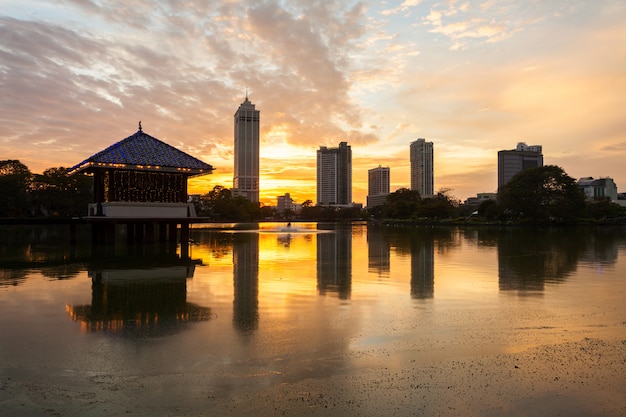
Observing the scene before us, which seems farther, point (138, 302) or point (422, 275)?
point (422, 275)

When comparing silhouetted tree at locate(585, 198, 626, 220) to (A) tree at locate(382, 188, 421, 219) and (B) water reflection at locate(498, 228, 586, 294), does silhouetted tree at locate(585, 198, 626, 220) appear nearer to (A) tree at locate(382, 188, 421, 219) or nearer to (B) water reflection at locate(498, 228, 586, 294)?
(A) tree at locate(382, 188, 421, 219)

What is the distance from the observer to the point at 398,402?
5.52 metres

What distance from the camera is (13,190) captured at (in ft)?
189

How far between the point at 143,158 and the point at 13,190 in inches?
1550

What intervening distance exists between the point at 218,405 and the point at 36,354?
13.0 feet

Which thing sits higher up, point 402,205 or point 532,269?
point 402,205

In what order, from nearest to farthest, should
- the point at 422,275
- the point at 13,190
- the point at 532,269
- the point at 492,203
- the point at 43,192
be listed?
the point at 422,275 < the point at 532,269 < the point at 13,190 < the point at 43,192 < the point at 492,203

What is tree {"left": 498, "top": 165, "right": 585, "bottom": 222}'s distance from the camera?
64875mm

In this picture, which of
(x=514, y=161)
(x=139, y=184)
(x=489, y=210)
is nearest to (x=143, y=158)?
(x=139, y=184)

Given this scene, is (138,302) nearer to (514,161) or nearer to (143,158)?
(143,158)

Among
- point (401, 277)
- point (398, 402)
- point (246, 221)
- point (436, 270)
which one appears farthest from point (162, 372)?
point (246, 221)

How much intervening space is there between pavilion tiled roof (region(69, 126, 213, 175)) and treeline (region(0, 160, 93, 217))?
34.3 m

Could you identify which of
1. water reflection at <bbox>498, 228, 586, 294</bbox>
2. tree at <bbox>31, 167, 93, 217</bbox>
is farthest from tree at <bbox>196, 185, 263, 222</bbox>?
water reflection at <bbox>498, 228, 586, 294</bbox>

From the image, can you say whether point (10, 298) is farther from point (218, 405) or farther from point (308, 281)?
point (218, 405)
